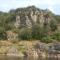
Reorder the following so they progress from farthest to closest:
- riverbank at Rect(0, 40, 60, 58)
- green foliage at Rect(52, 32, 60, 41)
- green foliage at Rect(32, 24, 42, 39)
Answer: green foliage at Rect(32, 24, 42, 39) → green foliage at Rect(52, 32, 60, 41) → riverbank at Rect(0, 40, 60, 58)

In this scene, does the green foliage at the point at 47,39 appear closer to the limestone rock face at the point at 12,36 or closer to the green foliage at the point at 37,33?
the green foliage at the point at 37,33

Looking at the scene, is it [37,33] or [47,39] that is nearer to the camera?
[47,39]

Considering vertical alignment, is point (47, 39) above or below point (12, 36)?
below

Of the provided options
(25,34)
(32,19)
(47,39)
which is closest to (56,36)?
(47,39)

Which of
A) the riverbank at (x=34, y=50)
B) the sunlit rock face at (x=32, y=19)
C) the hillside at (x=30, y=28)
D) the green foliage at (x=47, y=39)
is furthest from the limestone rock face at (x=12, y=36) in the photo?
the sunlit rock face at (x=32, y=19)

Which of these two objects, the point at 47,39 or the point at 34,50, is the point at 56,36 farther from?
the point at 34,50

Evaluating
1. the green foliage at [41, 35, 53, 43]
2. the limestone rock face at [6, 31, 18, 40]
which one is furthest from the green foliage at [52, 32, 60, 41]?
the limestone rock face at [6, 31, 18, 40]

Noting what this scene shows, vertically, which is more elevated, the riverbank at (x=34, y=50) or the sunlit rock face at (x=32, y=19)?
the sunlit rock face at (x=32, y=19)

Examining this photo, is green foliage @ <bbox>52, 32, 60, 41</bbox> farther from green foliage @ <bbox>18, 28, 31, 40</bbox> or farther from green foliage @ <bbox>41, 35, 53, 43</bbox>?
green foliage @ <bbox>18, 28, 31, 40</bbox>

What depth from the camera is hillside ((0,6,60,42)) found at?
201ft

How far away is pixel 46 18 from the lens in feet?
234

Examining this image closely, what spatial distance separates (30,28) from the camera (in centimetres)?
6638

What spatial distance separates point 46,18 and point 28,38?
486 inches

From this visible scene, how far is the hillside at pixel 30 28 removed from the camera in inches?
2416
